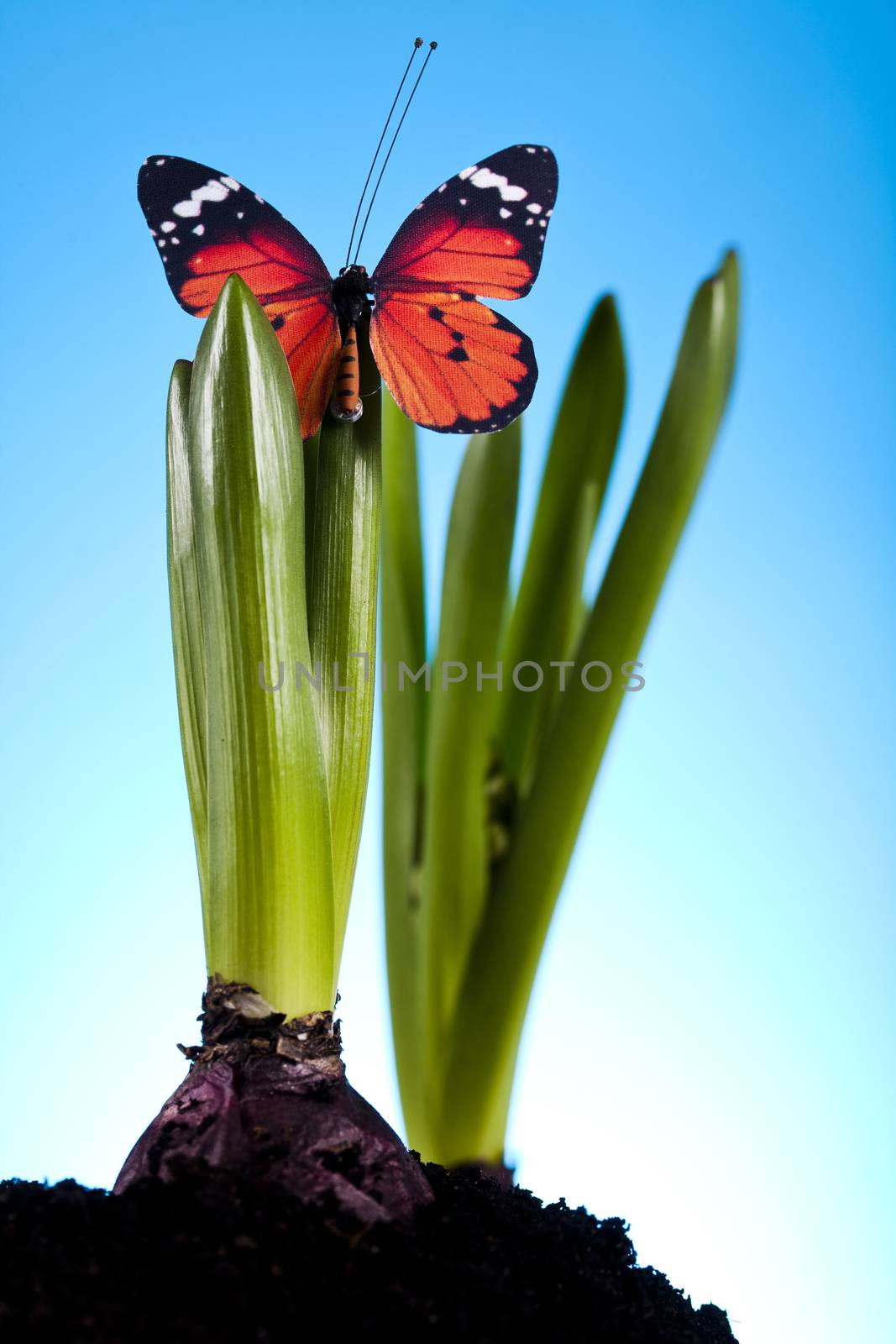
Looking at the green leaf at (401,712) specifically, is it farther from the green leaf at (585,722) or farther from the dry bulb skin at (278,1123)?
the dry bulb skin at (278,1123)

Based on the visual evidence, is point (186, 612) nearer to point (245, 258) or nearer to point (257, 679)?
point (257, 679)

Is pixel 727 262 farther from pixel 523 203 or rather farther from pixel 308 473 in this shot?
pixel 308 473

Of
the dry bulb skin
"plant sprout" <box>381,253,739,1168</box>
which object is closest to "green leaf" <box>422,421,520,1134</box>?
"plant sprout" <box>381,253,739,1168</box>

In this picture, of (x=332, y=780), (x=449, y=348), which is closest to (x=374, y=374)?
(x=449, y=348)

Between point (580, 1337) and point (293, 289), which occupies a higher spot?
point (293, 289)

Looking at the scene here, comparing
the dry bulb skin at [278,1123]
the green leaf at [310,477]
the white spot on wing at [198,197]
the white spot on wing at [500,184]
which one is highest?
the white spot on wing at [500,184]

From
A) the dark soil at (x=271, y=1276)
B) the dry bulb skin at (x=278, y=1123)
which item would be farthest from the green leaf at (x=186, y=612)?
the dark soil at (x=271, y=1276)

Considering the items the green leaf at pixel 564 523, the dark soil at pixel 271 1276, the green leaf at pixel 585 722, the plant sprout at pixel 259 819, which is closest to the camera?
the dark soil at pixel 271 1276
